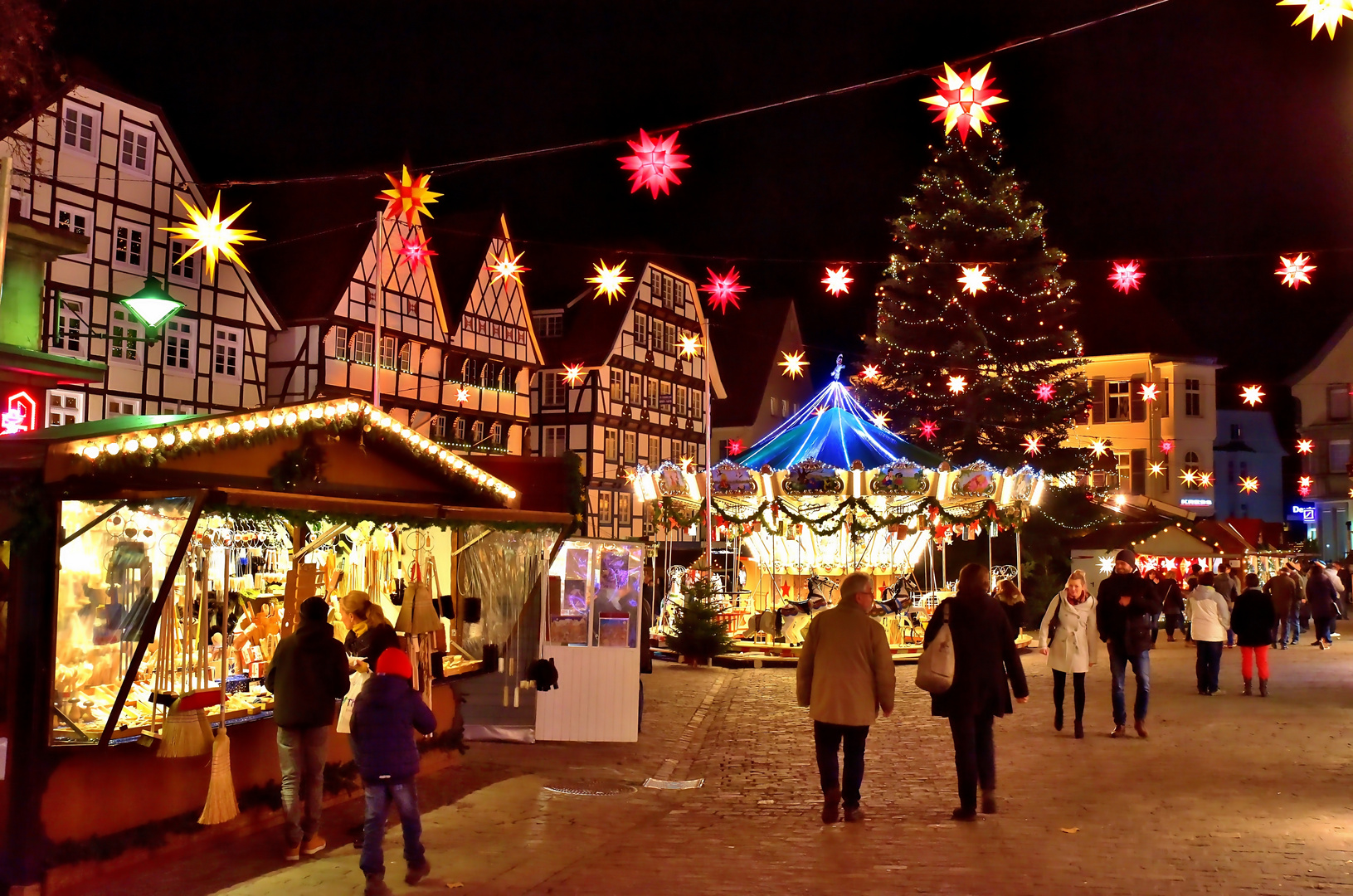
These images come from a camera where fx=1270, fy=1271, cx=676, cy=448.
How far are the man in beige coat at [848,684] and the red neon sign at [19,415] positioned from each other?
806 cm

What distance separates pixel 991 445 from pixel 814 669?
28.0 m

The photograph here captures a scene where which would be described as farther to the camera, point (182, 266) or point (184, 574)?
point (182, 266)

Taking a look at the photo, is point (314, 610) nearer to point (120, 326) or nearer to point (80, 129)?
point (120, 326)

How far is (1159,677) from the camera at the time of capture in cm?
1830

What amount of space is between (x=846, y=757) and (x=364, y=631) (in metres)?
3.54

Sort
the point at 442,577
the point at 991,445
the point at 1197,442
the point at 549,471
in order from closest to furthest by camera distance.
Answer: the point at 442,577
the point at 549,471
the point at 991,445
the point at 1197,442

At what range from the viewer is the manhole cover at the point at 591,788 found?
973 centimetres

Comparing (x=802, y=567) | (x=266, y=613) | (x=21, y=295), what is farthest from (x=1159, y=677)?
(x=21, y=295)

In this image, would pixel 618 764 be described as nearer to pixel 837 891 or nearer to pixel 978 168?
pixel 837 891

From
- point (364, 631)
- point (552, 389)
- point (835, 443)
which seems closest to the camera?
point (364, 631)

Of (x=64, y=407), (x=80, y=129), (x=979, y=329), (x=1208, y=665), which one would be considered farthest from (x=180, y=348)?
(x=1208, y=665)

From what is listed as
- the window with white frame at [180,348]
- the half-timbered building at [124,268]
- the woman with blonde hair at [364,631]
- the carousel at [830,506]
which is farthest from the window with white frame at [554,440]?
the woman with blonde hair at [364,631]

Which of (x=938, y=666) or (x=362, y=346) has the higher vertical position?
(x=362, y=346)

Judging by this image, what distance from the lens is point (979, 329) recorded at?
117ft
